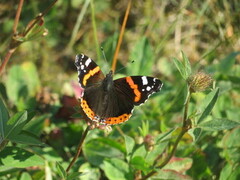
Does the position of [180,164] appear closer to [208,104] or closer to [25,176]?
[208,104]

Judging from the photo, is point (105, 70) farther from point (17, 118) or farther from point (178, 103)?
point (17, 118)

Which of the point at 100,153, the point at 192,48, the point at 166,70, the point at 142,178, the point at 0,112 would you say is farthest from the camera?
the point at 192,48

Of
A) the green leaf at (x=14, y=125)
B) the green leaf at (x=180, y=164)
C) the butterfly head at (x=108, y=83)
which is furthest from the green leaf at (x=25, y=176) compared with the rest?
the green leaf at (x=180, y=164)

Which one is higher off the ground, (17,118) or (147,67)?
(17,118)

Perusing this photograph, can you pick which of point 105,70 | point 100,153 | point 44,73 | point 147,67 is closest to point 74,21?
point 44,73

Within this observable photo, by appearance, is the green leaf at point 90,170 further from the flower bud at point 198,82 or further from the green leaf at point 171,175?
the flower bud at point 198,82

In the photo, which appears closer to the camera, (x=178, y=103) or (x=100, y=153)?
(x=100, y=153)

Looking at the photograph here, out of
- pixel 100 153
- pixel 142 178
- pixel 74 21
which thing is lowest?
pixel 142 178

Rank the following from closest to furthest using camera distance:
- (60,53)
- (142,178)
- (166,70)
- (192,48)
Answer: (142,178), (166,70), (60,53), (192,48)
